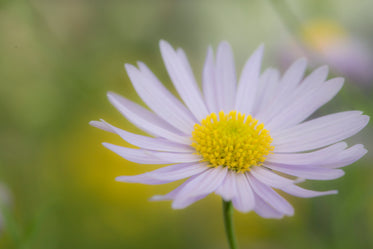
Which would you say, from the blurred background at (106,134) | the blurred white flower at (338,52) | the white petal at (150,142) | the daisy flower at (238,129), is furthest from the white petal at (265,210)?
the blurred white flower at (338,52)

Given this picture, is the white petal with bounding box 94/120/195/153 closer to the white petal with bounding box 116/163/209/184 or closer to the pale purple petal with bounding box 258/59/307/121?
the white petal with bounding box 116/163/209/184

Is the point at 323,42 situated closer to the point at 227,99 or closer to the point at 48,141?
the point at 48,141

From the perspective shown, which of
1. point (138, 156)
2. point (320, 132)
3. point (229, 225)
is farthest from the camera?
point (320, 132)

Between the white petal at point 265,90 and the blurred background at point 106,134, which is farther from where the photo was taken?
the blurred background at point 106,134

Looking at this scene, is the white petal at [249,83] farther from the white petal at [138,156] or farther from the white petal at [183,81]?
the white petal at [138,156]

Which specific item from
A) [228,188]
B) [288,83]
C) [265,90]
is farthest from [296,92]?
[228,188]

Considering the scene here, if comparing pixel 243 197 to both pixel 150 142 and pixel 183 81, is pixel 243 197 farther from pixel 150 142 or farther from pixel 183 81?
pixel 183 81

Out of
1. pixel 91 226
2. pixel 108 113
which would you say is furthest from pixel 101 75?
pixel 91 226
